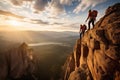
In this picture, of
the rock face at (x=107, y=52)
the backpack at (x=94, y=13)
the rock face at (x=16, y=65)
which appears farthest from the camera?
the rock face at (x=16, y=65)

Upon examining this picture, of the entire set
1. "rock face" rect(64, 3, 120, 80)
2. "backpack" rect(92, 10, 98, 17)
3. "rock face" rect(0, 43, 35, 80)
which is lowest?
"rock face" rect(0, 43, 35, 80)

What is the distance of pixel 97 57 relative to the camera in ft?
74.9

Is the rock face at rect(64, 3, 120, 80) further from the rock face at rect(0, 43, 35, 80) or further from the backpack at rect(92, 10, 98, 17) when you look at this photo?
the rock face at rect(0, 43, 35, 80)

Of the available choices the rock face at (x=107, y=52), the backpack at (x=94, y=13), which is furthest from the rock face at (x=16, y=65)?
the backpack at (x=94, y=13)

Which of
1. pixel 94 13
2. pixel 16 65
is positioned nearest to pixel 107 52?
pixel 94 13

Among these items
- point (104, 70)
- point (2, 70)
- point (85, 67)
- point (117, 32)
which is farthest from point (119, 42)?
point (2, 70)

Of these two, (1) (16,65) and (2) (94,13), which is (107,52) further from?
(1) (16,65)

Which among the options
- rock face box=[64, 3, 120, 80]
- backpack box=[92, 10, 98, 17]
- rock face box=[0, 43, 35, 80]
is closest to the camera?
rock face box=[64, 3, 120, 80]

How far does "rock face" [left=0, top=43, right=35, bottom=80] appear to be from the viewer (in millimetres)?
75912

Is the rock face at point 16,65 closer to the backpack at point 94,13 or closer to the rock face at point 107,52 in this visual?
the rock face at point 107,52

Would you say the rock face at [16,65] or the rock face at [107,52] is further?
the rock face at [16,65]

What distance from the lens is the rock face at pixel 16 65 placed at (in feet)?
249

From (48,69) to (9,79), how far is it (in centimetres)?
5040

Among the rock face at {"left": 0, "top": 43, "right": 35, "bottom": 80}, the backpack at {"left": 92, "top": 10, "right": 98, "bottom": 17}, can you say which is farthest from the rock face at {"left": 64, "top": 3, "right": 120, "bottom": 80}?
the rock face at {"left": 0, "top": 43, "right": 35, "bottom": 80}
